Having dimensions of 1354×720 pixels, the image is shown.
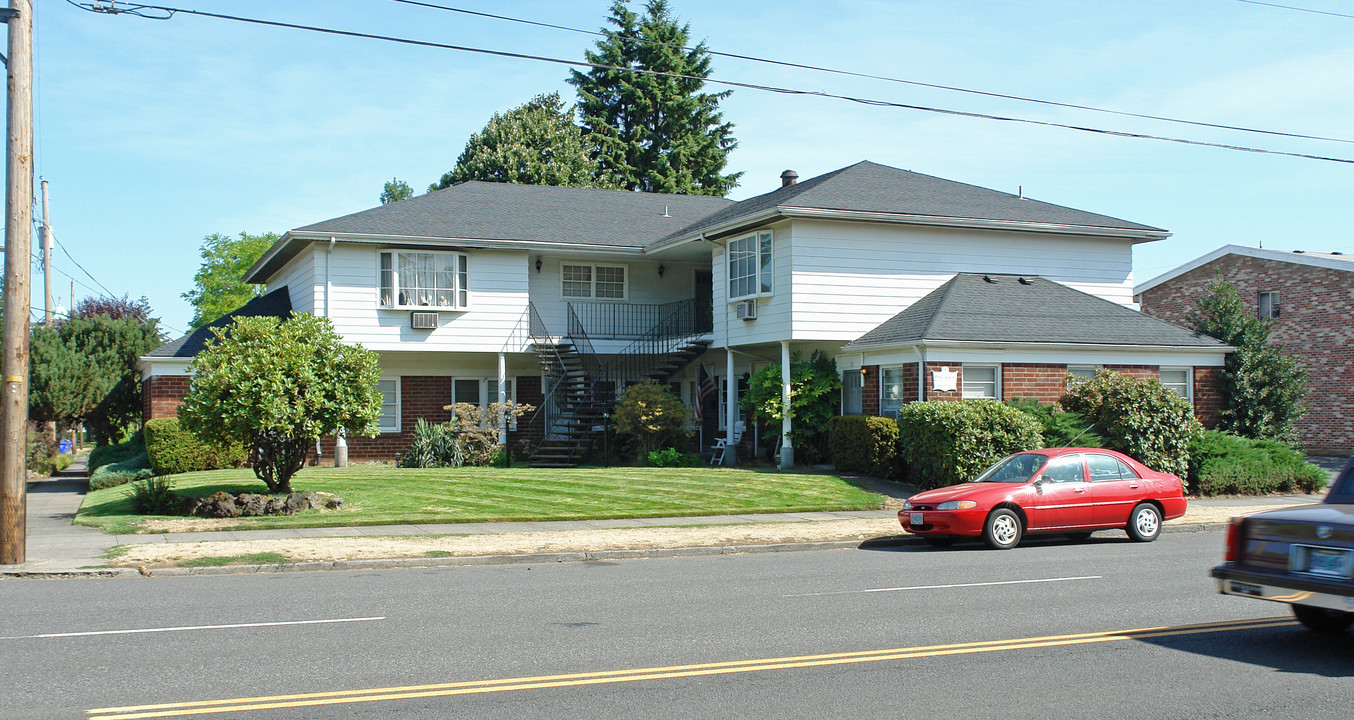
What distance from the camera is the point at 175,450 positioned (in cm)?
2362

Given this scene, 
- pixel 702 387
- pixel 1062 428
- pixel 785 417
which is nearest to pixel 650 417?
pixel 785 417

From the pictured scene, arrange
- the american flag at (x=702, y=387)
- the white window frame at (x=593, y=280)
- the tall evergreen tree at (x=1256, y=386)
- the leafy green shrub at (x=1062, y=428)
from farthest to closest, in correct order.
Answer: the white window frame at (x=593, y=280) < the american flag at (x=702, y=387) < the tall evergreen tree at (x=1256, y=386) < the leafy green shrub at (x=1062, y=428)

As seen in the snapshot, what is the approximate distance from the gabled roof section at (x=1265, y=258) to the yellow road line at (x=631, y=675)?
2764cm

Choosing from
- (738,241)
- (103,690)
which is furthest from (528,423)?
(103,690)

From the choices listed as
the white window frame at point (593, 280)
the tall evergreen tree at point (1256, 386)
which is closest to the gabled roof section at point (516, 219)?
the white window frame at point (593, 280)

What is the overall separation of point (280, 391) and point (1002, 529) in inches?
458

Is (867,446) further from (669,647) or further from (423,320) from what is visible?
(669,647)

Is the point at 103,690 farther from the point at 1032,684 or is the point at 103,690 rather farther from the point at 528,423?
the point at 528,423

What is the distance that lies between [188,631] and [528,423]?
20273 millimetres

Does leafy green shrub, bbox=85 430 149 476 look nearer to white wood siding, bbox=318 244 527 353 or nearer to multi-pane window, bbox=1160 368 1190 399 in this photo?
white wood siding, bbox=318 244 527 353

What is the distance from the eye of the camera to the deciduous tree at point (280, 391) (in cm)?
1786

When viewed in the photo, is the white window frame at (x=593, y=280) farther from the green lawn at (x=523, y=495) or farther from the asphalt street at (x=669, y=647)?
the asphalt street at (x=669, y=647)

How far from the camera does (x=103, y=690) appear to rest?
683cm

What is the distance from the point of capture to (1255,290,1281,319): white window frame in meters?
34.2
